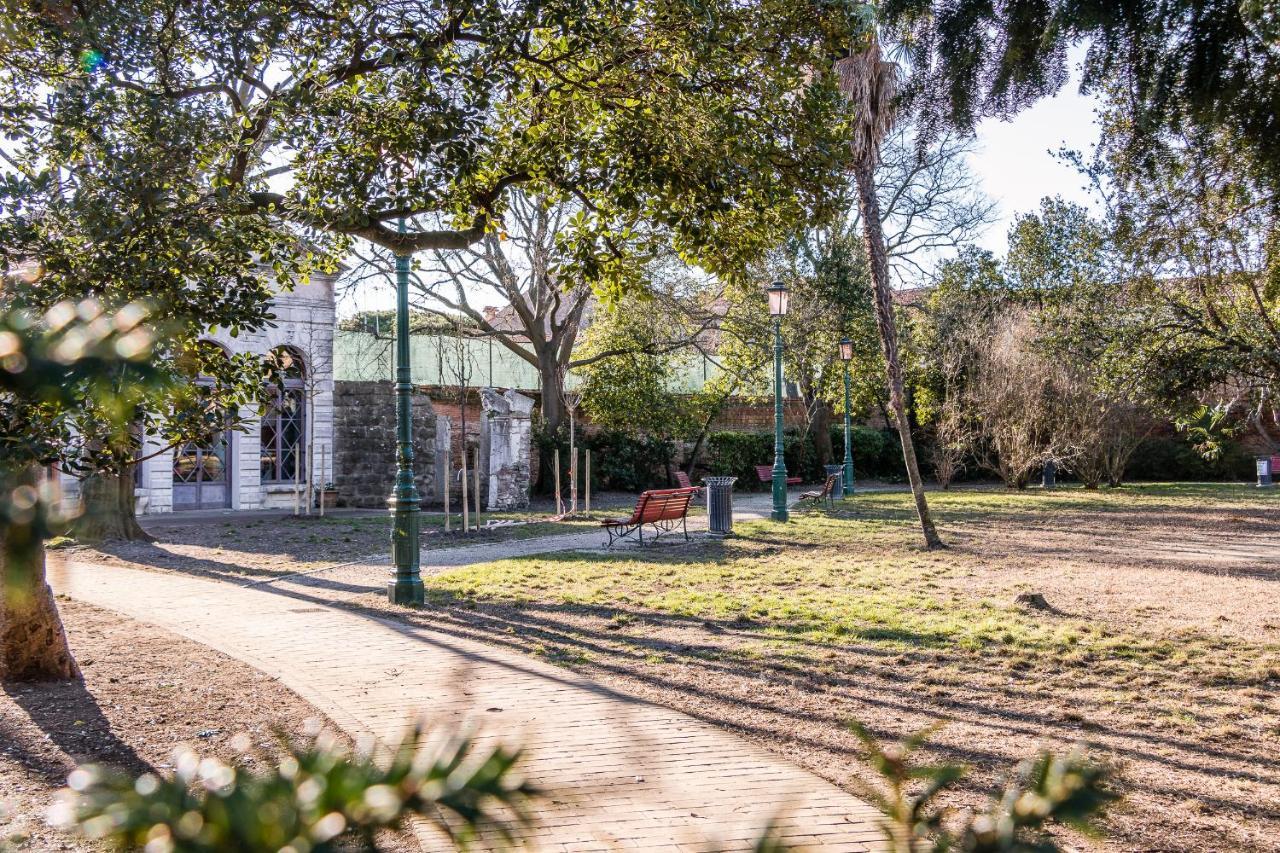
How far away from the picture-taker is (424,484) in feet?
80.4

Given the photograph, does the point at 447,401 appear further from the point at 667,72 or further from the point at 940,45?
the point at 940,45

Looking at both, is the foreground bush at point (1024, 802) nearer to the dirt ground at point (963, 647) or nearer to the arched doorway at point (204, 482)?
the dirt ground at point (963, 647)

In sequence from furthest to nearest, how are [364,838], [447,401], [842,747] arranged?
[447,401] < [842,747] < [364,838]

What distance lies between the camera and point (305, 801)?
0.58m

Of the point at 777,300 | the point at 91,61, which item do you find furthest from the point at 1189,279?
the point at 91,61

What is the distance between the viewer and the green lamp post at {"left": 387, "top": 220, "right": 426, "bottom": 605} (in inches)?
408

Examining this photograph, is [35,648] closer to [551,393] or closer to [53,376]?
[53,376]

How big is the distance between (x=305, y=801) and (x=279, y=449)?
24.5 m

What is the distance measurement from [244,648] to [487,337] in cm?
1946

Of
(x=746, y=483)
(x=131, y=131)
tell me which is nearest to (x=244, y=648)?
(x=131, y=131)

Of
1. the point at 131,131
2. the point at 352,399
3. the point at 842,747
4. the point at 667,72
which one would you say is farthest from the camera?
the point at 352,399

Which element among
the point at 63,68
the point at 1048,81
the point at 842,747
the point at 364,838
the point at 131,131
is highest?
the point at 63,68

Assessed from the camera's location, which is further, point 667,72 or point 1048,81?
point 667,72

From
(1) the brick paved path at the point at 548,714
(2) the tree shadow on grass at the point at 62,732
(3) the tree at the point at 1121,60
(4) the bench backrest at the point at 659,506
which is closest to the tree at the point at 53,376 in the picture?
(1) the brick paved path at the point at 548,714
